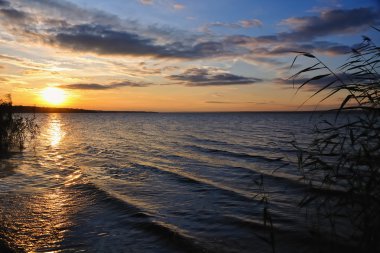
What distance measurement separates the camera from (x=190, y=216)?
1067 centimetres

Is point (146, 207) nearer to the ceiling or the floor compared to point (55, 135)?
nearer to the floor

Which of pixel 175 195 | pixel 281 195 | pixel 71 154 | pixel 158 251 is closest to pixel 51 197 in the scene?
pixel 175 195

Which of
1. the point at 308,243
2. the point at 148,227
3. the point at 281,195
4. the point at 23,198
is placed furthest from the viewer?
the point at 281,195

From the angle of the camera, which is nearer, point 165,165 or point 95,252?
point 95,252

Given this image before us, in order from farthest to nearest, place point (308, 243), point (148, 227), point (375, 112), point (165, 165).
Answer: point (165, 165) → point (148, 227) → point (308, 243) → point (375, 112)

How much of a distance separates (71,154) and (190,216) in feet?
60.2

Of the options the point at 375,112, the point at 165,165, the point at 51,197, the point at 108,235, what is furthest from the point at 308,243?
the point at 165,165

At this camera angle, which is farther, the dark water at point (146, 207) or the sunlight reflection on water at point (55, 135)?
the sunlight reflection on water at point (55, 135)

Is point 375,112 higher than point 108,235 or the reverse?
higher

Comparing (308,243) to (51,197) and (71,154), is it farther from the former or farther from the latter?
(71,154)

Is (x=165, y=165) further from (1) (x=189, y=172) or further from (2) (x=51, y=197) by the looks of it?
(2) (x=51, y=197)

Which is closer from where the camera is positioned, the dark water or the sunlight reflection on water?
the dark water

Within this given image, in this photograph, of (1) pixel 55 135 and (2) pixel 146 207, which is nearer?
(2) pixel 146 207

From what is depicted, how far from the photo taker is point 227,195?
43.7ft
